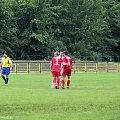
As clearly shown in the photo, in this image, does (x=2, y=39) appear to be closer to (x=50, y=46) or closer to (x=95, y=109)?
(x=50, y=46)

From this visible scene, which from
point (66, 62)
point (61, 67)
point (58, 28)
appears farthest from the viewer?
point (58, 28)

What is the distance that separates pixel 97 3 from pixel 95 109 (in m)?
60.3

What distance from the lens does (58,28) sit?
236ft

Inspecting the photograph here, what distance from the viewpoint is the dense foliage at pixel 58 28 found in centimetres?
6489

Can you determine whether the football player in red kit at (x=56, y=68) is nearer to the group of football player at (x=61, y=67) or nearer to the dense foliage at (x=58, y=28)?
the group of football player at (x=61, y=67)

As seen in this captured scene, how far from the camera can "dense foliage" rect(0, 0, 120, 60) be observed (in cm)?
6489

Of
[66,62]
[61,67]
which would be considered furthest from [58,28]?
[66,62]

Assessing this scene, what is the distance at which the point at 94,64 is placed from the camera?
186 feet

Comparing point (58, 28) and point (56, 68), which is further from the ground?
point (58, 28)

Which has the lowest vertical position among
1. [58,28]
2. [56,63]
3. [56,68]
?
[56,68]

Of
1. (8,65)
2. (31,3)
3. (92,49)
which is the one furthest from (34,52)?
(8,65)

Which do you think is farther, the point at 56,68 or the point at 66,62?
the point at 56,68

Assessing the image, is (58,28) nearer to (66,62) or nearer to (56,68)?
(56,68)

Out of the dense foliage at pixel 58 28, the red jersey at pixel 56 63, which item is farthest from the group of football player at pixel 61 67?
the dense foliage at pixel 58 28
